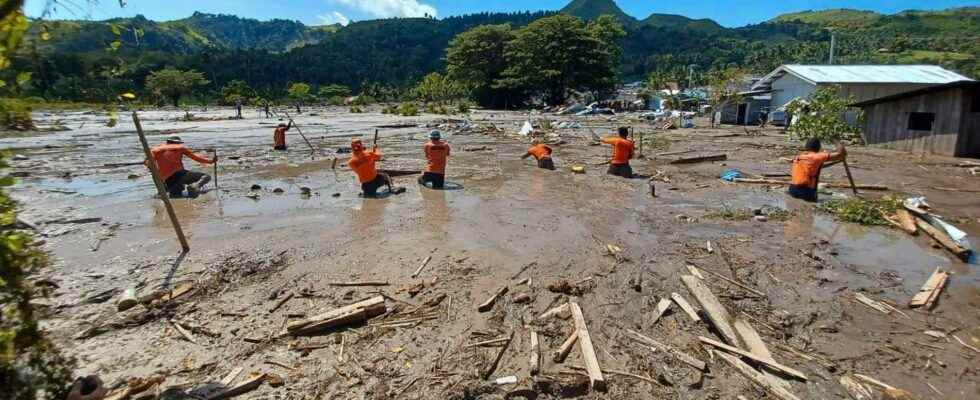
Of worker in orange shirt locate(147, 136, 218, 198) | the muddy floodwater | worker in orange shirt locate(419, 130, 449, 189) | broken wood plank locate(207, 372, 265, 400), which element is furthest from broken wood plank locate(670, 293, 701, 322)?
worker in orange shirt locate(147, 136, 218, 198)

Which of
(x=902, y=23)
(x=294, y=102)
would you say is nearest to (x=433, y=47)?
(x=294, y=102)

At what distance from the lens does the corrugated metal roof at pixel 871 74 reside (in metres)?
27.5

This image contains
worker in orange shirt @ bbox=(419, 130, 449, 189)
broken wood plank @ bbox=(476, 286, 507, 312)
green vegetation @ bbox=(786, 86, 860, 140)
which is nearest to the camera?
broken wood plank @ bbox=(476, 286, 507, 312)

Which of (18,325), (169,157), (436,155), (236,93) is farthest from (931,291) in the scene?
(236,93)

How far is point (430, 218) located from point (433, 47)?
17975 cm

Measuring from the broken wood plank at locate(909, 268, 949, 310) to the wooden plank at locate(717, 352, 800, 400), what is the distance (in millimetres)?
2754

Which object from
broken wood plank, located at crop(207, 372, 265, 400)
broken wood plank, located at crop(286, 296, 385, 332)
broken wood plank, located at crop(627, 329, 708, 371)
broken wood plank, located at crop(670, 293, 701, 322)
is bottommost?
broken wood plank, located at crop(207, 372, 265, 400)

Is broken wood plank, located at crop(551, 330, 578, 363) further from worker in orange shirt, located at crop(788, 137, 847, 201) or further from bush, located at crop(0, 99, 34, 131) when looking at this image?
worker in orange shirt, located at crop(788, 137, 847, 201)

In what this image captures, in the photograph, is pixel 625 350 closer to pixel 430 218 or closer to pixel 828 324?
pixel 828 324

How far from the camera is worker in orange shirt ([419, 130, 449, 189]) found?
36.0ft

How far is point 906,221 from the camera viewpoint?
8.29 meters

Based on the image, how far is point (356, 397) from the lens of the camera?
3721 millimetres

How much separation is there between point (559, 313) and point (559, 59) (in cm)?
5265

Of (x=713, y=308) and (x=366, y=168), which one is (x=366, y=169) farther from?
(x=713, y=308)
